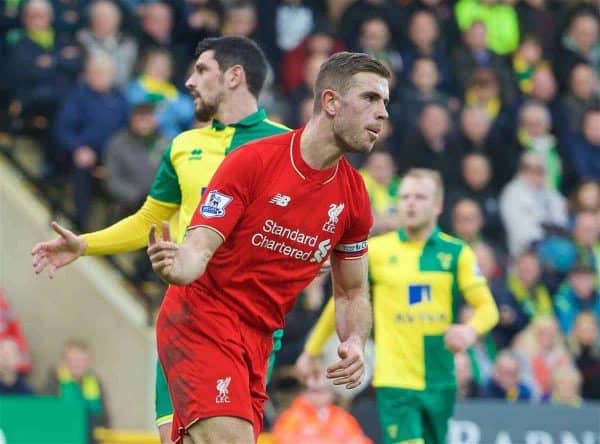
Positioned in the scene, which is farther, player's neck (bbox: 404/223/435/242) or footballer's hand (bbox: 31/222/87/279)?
player's neck (bbox: 404/223/435/242)

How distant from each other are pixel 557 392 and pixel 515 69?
4.72m

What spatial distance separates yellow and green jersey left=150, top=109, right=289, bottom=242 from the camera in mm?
8297

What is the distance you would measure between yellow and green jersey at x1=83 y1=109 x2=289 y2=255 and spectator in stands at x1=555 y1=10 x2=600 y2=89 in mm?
10540

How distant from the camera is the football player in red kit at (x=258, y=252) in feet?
22.9

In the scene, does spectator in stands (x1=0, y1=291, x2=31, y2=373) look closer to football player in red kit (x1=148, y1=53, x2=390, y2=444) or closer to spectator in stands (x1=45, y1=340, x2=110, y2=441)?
spectator in stands (x1=45, y1=340, x2=110, y2=441)

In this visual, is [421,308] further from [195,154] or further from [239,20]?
[239,20]

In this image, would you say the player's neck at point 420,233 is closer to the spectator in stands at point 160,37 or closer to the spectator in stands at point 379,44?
the spectator in stands at point 160,37

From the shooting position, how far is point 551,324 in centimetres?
→ 1475

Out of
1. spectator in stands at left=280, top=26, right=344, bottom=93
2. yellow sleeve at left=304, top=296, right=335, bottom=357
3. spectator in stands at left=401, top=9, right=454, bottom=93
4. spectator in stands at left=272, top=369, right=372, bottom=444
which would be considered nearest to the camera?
yellow sleeve at left=304, top=296, right=335, bottom=357

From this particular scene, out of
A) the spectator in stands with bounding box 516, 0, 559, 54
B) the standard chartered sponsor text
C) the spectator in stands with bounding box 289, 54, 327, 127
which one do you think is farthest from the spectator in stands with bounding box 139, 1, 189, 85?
the standard chartered sponsor text

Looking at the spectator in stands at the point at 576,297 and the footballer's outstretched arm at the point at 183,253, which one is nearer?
the footballer's outstretched arm at the point at 183,253

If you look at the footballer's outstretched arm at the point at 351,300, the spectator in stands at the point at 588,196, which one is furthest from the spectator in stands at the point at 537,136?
the footballer's outstretched arm at the point at 351,300

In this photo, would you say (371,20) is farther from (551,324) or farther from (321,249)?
(321,249)

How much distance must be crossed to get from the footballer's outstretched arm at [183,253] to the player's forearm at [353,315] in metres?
0.90
